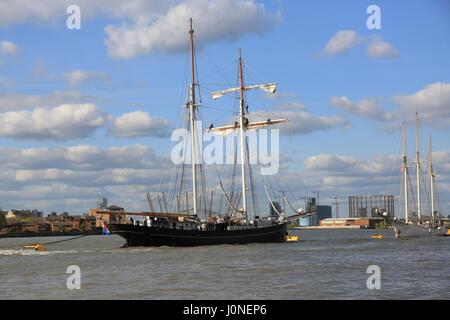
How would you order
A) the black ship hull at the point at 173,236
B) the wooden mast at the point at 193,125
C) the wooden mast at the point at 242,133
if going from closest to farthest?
1. the black ship hull at the point at 173,236
2. the wooden mast at the point at 193,125
3. the wooden mast at the point at 242,133

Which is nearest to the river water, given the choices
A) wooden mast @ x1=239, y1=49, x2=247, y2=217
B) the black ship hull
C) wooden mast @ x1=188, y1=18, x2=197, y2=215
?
the black ship hull

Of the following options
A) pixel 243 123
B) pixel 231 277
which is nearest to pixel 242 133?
pixel 243 123

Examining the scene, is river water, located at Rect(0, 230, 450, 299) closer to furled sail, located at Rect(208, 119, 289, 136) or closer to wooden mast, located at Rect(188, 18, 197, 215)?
wooden mast, located at Rect(188, 18, 197, 215)

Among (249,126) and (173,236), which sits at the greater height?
(249,126)

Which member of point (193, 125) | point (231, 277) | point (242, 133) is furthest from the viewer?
point (242, 133)

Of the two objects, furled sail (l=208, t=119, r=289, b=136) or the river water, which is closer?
the river water

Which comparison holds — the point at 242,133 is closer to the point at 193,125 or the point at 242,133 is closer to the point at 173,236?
the point at 193,125

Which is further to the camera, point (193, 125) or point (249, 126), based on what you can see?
point (249, 126)

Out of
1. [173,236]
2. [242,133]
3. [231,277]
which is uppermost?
[242,133]

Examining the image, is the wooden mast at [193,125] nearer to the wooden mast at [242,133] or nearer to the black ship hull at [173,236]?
the black ship hull at [173,236]

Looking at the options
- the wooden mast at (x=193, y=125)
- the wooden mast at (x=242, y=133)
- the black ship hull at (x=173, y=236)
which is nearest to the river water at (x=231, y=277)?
the black ship hull at (x=173, y=236)

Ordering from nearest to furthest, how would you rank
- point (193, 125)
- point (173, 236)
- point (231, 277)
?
1. point (231, 277)
2. point (173, 236)
3. point (193, 125)
